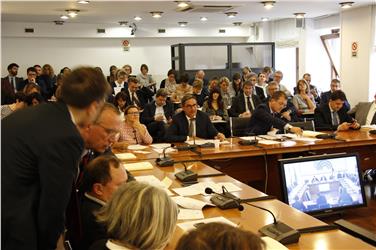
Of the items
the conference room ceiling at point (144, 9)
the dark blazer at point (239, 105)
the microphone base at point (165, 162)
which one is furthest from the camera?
the conference room ceiling at point (144, 9)

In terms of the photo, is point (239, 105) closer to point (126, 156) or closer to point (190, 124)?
point (190, 124)

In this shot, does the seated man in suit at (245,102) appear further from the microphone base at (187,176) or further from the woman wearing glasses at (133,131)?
the microphone base at (187,176)

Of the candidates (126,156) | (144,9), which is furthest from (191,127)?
(144,9)

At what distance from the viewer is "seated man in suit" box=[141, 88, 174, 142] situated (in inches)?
247

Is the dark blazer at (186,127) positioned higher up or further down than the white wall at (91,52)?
further down

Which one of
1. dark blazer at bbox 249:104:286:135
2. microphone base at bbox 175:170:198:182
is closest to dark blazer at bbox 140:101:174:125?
dark blazer at bbox 249:104:286:135

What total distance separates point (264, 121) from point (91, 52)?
8.20 m

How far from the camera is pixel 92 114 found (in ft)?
5.89

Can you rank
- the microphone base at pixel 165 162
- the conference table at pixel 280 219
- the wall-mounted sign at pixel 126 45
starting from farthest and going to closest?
the wall-mounted sign at pixel 126 45 → the microphone base at pixel 165 162 → the conference table at pixel 280 219

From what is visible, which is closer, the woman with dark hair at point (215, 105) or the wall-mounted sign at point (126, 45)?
the woman with dark hair at point (215, 105)

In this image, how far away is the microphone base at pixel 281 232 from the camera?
78.4 inches

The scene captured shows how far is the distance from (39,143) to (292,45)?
35.4 feet

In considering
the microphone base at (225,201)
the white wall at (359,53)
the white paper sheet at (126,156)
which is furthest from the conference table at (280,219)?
the white wall at (359,53)

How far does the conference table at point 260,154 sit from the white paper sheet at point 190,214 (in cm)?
152
